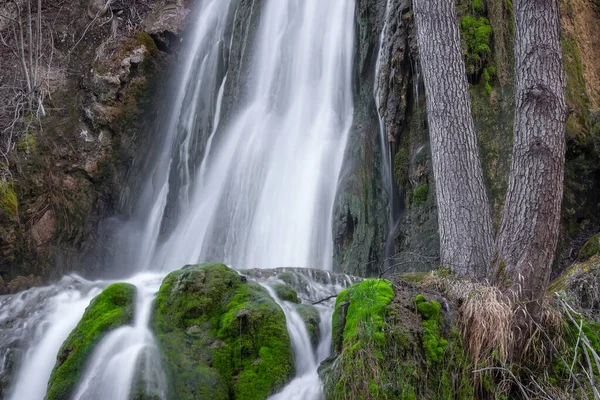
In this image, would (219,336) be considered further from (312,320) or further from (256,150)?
(256,150)

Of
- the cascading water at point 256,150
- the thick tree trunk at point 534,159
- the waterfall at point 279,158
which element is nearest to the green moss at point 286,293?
the cascading water at point 256,150

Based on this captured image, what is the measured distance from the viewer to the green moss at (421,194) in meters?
8.57

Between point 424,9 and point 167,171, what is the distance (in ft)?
31.5

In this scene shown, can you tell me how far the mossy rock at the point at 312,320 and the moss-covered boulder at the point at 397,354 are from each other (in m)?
1.13

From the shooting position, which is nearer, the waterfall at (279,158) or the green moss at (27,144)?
the waterfall at (279,158)

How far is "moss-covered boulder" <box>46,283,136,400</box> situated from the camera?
5.01 m

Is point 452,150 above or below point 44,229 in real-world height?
above

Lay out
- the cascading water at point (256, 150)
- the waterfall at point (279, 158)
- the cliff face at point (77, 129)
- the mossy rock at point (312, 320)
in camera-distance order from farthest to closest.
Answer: the cliff face at point (77, 129)
the cascading water at point (256, 150)
the waterfall at point (279, 158)
the mossy rock at point (312, 320)

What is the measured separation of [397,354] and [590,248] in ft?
12.0

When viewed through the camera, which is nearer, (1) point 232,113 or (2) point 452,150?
(2) point 452,150

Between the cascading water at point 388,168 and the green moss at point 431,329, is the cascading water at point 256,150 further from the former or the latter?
the green moss at point 431,329

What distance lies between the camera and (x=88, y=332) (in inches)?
216

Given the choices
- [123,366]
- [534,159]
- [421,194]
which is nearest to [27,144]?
[421,194]

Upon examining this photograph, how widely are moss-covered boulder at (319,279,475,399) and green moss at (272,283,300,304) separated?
198cm
